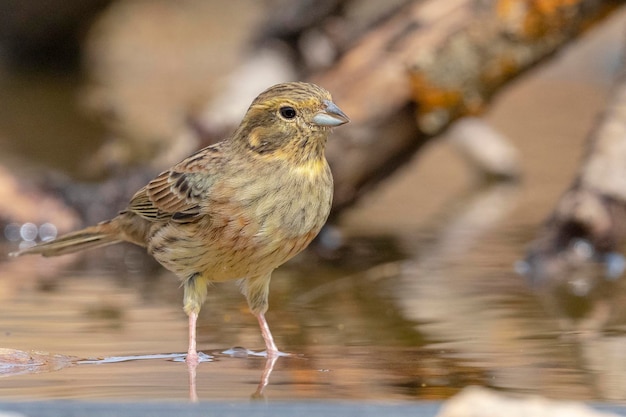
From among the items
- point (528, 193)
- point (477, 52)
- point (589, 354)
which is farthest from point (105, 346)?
point (528, 193)

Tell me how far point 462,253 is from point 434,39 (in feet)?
4.21

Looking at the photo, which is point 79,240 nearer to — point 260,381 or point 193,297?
point 193,297

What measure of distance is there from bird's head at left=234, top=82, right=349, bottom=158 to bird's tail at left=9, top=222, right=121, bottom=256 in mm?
1159

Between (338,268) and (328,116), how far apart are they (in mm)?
2246

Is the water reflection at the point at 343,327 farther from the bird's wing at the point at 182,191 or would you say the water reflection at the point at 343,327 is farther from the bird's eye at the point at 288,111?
the bird's eye at the point at 288,111

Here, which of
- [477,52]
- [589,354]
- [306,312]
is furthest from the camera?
[477,52]

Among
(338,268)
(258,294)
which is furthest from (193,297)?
(338,268)

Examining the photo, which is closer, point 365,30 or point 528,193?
point 365,30

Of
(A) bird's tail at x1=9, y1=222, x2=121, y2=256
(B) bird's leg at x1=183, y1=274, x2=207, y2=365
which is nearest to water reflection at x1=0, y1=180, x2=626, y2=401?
(B) bird's leg at x1=183, y1=274, x2=207, y2=365

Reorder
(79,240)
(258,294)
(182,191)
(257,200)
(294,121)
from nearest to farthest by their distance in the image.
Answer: (257,200) < (294,121) < (258,294) < (182,191) < (79,240)

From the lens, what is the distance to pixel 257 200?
522cm

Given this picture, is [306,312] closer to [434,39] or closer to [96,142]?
[434,39]

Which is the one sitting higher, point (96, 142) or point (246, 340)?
point (96, 142)

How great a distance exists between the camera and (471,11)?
771cm
